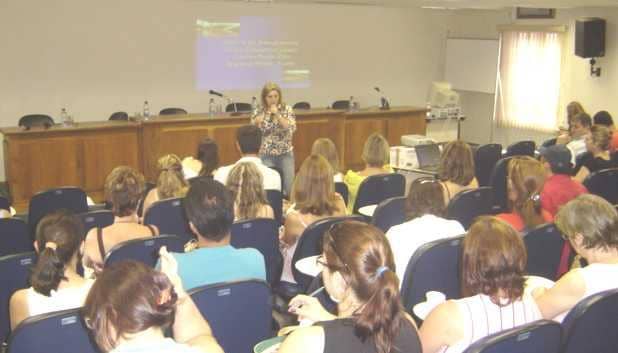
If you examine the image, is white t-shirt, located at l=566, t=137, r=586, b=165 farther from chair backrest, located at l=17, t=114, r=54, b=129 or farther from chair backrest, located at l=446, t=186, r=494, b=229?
chair backrest, located at l=17, t=114, r=54, b=129

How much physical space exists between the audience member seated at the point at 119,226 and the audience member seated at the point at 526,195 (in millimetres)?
2191

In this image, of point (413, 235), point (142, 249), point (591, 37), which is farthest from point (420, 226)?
point (591, 37)

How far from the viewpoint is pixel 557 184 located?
504 cm

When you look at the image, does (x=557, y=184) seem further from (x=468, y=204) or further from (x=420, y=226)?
(x=420, y=226)

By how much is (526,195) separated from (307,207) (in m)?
1.38

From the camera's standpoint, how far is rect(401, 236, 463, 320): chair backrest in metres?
3.57

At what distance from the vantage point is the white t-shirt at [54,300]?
2.92m

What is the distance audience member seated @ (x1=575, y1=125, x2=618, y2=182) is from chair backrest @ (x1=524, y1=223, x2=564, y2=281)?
2.59 m

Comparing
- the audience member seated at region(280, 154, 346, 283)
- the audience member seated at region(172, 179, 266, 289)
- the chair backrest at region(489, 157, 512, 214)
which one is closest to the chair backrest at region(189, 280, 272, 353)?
the audience member seated at region(172, 179, 266, 289)

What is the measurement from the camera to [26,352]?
8.41 feet

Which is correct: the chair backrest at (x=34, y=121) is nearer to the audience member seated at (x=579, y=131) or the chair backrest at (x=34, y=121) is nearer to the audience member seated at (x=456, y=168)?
the audience member seated at (x=456, y=168)

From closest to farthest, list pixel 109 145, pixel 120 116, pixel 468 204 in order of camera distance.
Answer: pixel 468 204
pixel 109 145
pixel 120 116

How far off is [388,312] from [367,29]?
10973mm

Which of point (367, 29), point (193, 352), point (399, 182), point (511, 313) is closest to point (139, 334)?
point (193, 352)
